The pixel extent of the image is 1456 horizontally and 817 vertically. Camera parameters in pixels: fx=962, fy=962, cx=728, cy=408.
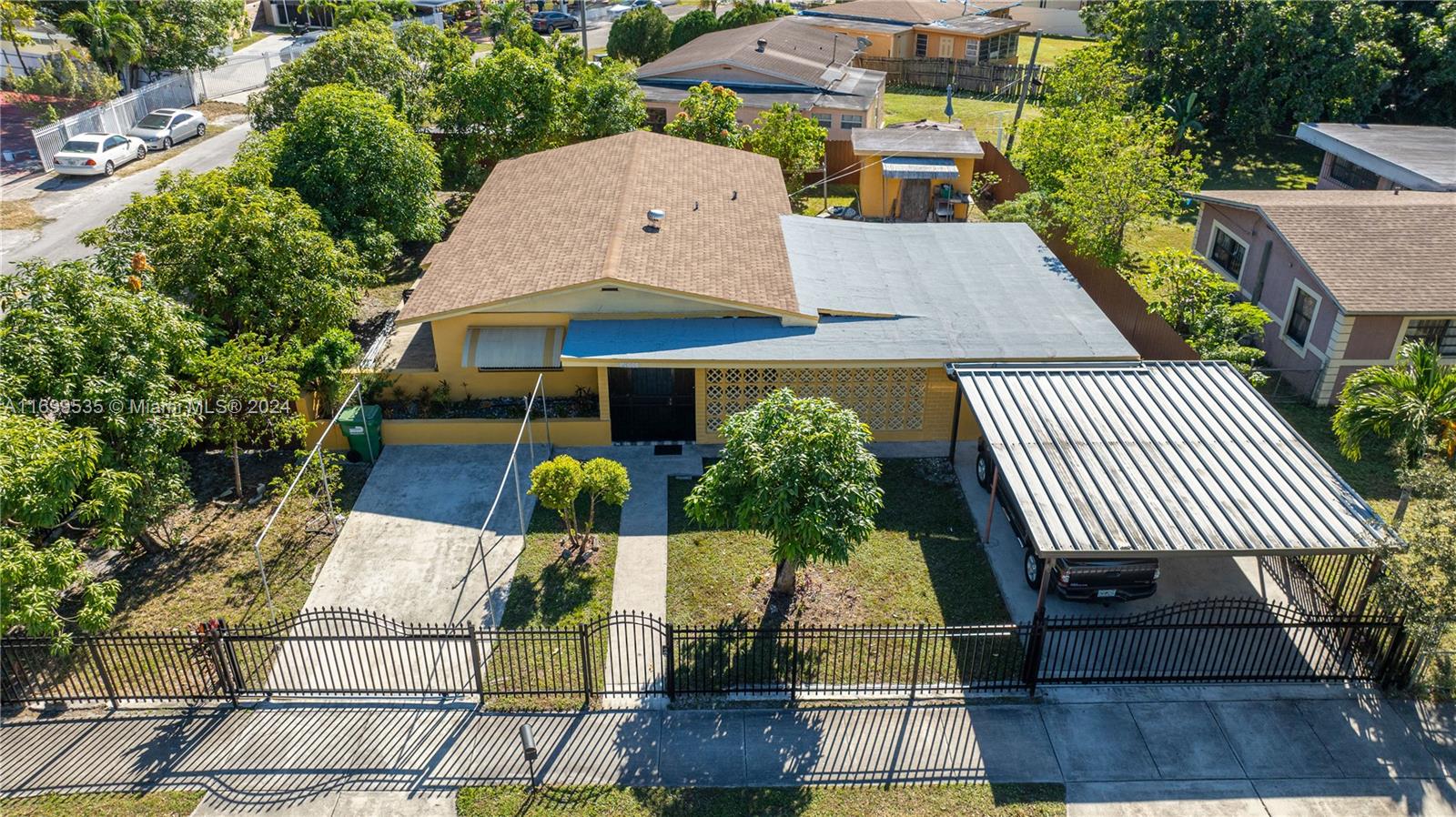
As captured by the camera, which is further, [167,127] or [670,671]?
[167,127]

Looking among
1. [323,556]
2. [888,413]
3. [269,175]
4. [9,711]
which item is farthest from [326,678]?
[269,175]

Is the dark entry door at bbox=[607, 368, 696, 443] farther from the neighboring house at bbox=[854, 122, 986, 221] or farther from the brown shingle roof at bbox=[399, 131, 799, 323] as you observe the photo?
the neighboring house at bbox=[854, 122, 986, 221]

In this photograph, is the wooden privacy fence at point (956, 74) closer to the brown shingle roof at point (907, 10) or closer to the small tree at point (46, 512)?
the brown shingle roof at point (907, 10)

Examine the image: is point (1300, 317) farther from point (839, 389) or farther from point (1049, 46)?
point (1049, 46)

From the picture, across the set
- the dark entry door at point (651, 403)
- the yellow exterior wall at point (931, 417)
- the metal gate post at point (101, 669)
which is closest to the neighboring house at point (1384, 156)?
the yellow exterior wall at point (931, 417)

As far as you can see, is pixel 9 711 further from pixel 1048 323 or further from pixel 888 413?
pixel 1048 323

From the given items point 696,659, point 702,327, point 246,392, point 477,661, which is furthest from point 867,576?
point 246,392
